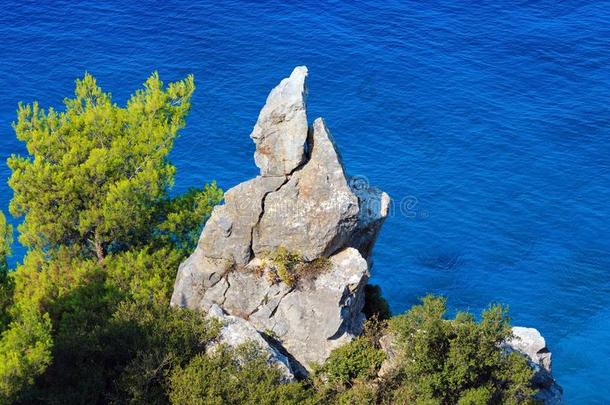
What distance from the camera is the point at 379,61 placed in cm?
6831

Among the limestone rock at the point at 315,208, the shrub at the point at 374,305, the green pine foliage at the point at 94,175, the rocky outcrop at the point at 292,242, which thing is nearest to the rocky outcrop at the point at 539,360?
the shrub at the point at 374,305

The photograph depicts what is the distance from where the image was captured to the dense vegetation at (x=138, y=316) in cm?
2619

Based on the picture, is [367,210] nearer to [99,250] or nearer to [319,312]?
[319,312]

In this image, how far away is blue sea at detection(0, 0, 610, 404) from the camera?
48.2 metres

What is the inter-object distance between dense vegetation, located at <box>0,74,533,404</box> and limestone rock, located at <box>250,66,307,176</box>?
3094 millimetres

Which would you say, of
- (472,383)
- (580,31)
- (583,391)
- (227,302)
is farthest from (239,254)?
(580,31)

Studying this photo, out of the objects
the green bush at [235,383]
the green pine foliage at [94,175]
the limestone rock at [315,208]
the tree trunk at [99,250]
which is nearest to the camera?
the green bush at [235,383]

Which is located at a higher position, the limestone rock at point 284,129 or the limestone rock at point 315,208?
the limestone rock at point 284,129

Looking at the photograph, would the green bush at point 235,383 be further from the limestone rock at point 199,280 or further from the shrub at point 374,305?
the shrub at point 374,305

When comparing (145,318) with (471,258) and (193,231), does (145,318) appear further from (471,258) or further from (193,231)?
(471,258)

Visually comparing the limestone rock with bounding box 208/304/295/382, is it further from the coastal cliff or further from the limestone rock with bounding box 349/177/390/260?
the limestone rock with bounding box 349/177/390/260

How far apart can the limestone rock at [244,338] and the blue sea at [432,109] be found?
19.1 m

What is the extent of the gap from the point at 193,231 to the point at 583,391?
2225 centimetres

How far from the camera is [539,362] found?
3125 cm
